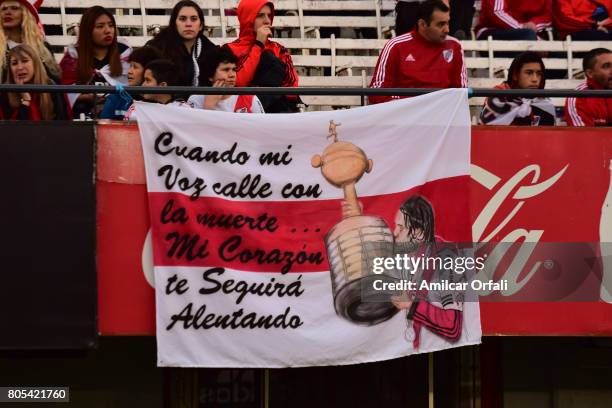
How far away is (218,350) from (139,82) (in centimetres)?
200

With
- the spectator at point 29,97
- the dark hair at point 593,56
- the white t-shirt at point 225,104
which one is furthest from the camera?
the dark hair at point 593,56

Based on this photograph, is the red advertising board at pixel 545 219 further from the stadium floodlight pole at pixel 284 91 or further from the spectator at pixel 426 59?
the spectator at pixel 426 59

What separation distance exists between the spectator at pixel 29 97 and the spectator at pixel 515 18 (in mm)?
4908

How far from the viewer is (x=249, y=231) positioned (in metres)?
9.23

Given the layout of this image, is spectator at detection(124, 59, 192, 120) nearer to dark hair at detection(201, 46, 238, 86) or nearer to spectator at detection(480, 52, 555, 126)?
dark hair at detection(201, 46, 238, 86)

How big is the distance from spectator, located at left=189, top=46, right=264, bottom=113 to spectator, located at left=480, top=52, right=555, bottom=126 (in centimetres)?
166

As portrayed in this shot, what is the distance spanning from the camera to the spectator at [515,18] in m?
13.0

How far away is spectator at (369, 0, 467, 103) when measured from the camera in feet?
33.8

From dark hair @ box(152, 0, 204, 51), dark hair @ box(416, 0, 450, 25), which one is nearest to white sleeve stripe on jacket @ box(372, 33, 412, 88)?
dark hair @ box(416, 0, 450, 25)

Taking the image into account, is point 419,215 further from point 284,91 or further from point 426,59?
point 426,59

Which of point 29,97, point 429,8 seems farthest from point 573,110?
point 29,97

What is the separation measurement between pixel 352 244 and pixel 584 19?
499 centimetres

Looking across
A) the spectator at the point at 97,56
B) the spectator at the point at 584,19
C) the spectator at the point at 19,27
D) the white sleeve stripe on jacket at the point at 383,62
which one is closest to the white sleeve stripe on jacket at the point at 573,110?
the white sleeve stripe on jacket at the point at 383,62

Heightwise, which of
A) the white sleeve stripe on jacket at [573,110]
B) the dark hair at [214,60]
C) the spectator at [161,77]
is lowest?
the white sleeve stripe on jacket at [573,110]
